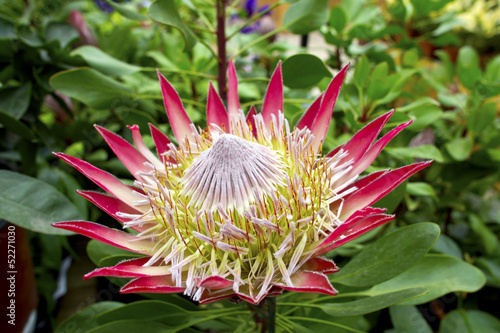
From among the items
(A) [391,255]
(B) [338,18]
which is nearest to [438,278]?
(A) [391,255]

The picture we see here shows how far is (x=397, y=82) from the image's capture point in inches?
35.6

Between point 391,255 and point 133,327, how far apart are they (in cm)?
45

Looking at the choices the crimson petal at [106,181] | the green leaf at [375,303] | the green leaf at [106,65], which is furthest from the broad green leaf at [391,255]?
the green leaf at [106,65]

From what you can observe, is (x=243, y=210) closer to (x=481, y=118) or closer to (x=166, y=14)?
(x=166, y=14)

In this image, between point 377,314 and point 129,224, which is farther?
point 377,314

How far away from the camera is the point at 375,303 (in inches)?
22.9

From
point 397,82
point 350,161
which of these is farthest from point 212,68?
point 350,161

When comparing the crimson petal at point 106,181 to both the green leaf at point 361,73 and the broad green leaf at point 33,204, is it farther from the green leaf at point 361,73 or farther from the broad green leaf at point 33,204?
the green leaf at point 361,73

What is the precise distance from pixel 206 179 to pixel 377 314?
0.63 m

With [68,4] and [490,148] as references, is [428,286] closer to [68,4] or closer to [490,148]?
[490,148]

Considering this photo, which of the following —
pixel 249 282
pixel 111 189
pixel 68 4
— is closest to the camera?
pixel 249 282

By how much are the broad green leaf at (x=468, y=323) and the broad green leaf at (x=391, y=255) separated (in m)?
0.40

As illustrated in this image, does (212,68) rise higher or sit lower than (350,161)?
higher

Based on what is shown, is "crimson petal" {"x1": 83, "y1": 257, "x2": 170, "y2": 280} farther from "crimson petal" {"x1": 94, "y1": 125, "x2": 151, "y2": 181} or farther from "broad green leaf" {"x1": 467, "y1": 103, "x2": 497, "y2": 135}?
"broad green leaf" {"x1": 467, "y1": 103, "x2": 497, "y2": 135}
